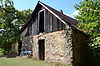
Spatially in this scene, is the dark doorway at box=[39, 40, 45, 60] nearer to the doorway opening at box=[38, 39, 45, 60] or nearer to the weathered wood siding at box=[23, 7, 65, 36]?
the doorway opening at box=[38, 39, 45, 60]

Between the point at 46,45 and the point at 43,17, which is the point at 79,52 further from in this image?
the point at 43,17

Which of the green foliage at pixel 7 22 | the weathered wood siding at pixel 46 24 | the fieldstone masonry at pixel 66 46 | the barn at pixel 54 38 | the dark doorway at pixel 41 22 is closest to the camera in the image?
the fieldstone masonry at pixel 66 46

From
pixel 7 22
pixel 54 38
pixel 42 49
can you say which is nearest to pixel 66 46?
pixel 54 38

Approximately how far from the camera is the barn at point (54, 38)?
10.1m

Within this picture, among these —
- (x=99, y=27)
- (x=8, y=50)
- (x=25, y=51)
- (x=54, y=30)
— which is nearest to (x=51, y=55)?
(x=54, y=30)

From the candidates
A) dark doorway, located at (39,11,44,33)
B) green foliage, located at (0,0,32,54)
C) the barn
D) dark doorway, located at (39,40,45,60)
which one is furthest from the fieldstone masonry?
green foliage, located at (0,0,32,54)

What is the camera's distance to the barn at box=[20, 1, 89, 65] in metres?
10.1

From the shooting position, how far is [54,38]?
11320mm

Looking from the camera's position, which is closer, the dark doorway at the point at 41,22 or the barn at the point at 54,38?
the barn at the point at 54,38

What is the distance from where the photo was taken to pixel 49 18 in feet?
39.7

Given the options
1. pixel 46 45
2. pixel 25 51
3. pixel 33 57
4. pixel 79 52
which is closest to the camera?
pixel 79 52

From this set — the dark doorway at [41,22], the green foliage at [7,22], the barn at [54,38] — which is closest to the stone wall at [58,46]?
the barn at [54,38]

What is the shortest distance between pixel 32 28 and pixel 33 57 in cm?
330

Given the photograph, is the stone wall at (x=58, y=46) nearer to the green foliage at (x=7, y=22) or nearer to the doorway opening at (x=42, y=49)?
the doorway opening at (x=42, y=49)
